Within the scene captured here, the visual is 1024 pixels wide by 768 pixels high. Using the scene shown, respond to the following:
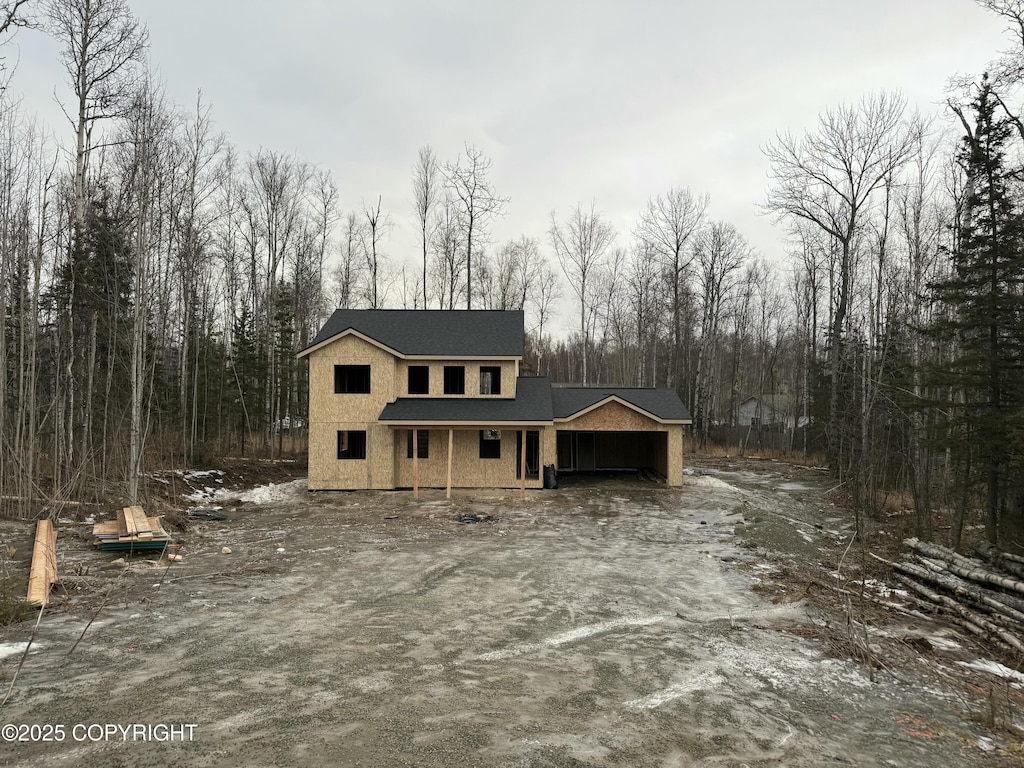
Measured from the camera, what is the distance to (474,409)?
1855 cm

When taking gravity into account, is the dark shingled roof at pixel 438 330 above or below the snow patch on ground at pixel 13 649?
above

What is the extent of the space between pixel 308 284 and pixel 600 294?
20.0m

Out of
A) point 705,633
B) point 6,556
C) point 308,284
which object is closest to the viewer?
point 705,633

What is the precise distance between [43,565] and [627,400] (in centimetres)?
1624

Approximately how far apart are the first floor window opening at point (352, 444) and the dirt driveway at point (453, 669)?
750 centimetres

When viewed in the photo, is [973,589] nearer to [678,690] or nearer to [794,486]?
[678,690]

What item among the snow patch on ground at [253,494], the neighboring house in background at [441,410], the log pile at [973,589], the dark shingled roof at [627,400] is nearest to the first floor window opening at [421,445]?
the neighboring house in background at [441,410]

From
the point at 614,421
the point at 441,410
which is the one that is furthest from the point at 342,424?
the point at 614,421

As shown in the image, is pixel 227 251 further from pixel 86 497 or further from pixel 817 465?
pixel 817 465

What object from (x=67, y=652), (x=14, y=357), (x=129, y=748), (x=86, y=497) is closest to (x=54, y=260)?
(x=14, y=357)

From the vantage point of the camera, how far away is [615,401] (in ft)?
63.6

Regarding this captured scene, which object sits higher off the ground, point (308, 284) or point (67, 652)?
point (308, 284)

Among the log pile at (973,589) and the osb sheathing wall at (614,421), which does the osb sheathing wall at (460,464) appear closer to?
the osb sheathing wall at (614,421)

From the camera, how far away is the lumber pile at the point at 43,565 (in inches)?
279
